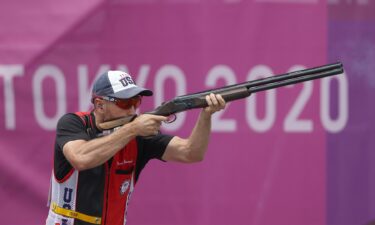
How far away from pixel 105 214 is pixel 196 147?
0.46m

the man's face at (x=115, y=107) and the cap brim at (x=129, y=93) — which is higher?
the cap brim at (x=129, y=93)

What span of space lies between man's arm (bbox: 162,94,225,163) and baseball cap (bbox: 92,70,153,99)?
0.24 m

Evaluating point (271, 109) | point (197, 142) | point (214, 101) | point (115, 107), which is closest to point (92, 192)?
point (115, 107)

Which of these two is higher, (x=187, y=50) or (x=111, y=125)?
(x=187, y=50)

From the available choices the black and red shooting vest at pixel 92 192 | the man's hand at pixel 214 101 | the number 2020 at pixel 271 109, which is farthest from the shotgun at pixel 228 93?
the number 2020 at pixel 271 109

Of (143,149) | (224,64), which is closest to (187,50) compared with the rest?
(224,64)

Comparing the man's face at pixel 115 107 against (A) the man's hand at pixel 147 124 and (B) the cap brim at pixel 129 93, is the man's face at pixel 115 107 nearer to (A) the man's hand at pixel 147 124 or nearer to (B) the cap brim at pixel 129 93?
(B) the cap brim at pixel 129 93

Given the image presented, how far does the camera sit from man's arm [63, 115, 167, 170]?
8.77 ft

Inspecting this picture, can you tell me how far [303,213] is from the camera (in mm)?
4043

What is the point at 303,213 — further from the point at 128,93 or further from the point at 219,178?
the point at 128,93

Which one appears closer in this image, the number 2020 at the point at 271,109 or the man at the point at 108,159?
the man at the point at 108,159

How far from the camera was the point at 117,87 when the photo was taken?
2.84 meters

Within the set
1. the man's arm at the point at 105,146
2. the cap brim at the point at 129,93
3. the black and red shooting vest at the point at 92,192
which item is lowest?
the black and red shooting vest at the point at 92,192

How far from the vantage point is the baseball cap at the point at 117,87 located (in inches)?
111
